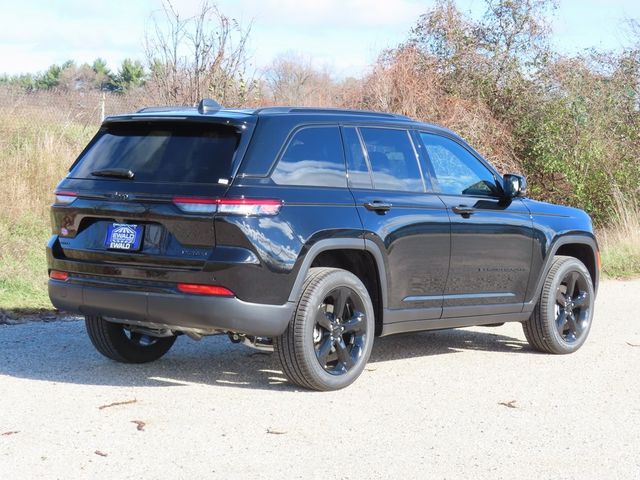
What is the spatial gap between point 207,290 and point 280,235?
54cm

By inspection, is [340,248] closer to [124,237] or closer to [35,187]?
[124,237]

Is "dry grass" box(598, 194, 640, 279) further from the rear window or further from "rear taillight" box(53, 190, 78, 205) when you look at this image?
"rear taillight" box(53, 190, 78, 205)

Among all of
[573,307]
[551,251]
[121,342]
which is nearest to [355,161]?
[121,342]

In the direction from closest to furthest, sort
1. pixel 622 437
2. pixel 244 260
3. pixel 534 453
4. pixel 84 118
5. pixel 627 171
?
pixel 534 453 → pixel 622 437 → pixel 244 260 → pixel 84 118 → pixel 627 171

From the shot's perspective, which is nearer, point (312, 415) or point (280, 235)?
point (312, 415)

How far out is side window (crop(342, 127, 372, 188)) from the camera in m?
7.14

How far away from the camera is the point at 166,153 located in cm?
673

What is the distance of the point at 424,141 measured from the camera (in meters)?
7.85

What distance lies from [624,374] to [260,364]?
2619 millimetres

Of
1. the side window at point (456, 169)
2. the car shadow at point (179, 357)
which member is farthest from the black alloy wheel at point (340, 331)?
the side window at point (456, 169)

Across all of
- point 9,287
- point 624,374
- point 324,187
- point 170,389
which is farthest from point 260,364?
point 9,287

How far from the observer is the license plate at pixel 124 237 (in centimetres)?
659

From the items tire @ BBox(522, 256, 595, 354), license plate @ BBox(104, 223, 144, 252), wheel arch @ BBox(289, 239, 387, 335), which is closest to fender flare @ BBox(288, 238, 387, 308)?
wheel arch @ BBox(289, 239, 387, 335)

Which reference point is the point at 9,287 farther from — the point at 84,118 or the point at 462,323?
the point at 84,118
